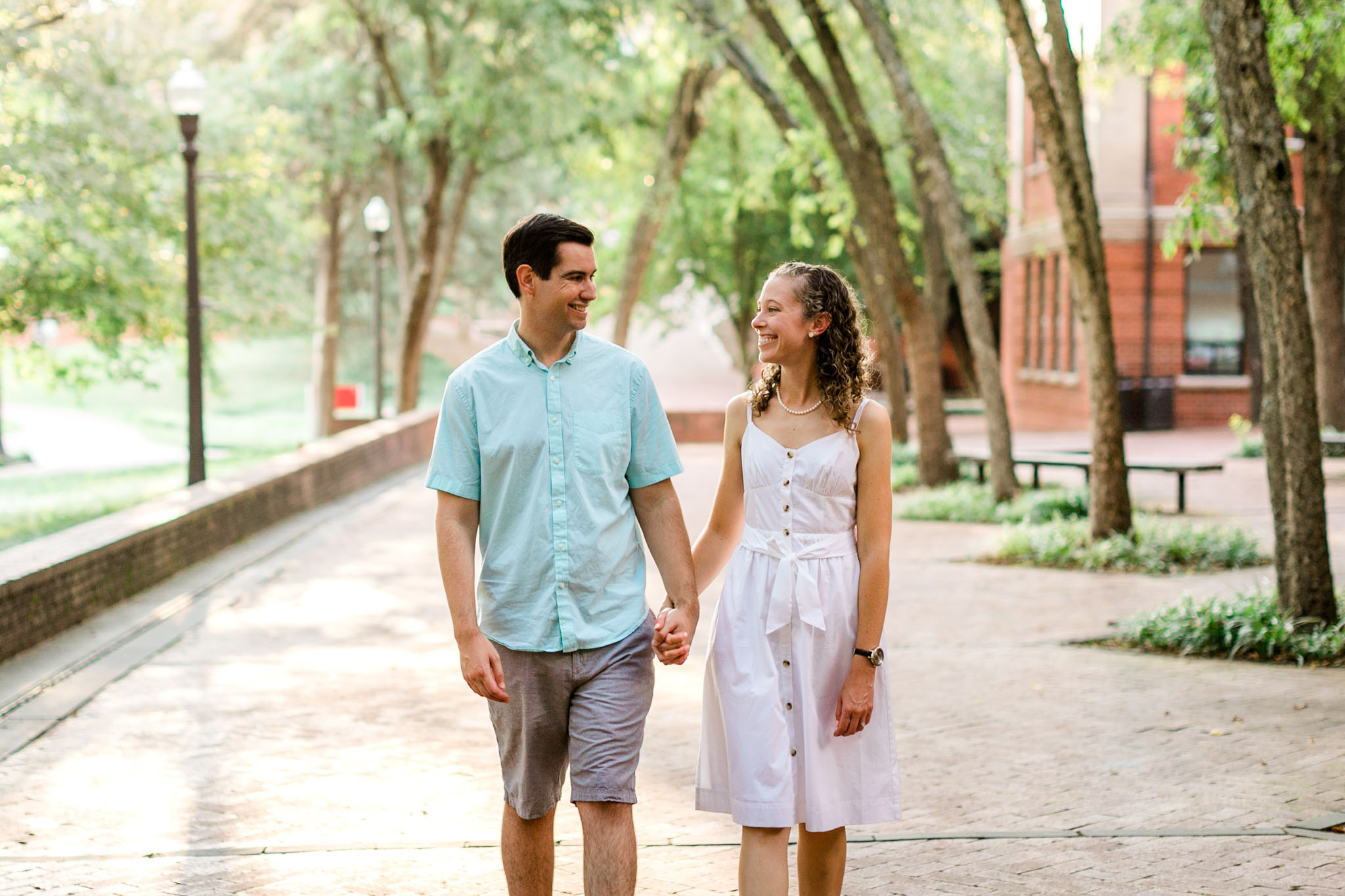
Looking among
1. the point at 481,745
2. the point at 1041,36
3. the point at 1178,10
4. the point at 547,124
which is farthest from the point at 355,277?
the point at 481,745

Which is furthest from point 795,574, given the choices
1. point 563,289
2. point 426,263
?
point 426,263

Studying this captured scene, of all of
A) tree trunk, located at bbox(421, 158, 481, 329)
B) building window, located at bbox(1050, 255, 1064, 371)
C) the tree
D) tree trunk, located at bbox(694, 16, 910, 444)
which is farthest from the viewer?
building window, located at bbox(1050, 255, 1064, 371)

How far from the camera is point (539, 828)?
12.3ft

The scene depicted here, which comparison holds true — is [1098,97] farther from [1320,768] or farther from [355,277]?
[355,277]

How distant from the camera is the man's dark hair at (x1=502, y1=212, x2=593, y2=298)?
364cm

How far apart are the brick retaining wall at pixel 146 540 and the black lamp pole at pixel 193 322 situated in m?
0.47

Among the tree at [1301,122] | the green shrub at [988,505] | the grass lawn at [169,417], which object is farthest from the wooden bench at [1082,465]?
the grass lawn at [169,417]

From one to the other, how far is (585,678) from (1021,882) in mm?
1731

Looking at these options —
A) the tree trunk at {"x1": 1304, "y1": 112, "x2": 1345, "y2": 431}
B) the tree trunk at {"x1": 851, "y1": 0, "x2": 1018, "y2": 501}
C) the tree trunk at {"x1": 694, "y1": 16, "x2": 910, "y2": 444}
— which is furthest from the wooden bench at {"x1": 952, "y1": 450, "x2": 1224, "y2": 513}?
the tree trunk at {"x1": 1304, "y1": 112, "x2": 1345, "y2": 431}

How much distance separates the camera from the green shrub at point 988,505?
1383cm

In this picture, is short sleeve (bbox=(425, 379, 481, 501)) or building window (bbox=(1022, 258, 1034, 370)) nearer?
short sleeve (bbox=(425, 379, 481, 501))

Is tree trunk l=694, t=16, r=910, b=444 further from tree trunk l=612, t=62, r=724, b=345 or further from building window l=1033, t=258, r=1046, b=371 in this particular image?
building window l=1033, t=258, r=1046, b=371

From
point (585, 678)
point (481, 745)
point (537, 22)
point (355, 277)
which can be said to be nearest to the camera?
point (585, 678)

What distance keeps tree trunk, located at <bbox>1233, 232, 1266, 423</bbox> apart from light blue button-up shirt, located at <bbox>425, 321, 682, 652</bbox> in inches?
1076
